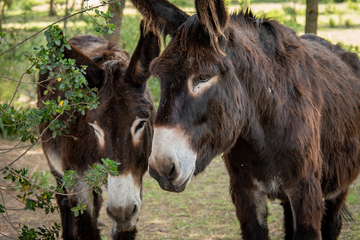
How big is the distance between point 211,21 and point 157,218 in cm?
341

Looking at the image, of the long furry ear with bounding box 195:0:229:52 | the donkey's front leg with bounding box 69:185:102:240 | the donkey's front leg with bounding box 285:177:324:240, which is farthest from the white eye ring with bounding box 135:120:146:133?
the donkey's front leg with bounding box 285:177:324:240

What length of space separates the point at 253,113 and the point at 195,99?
535 mm

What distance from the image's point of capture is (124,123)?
121 inches

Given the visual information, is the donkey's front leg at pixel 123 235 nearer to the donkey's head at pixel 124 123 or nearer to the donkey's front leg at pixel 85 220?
the donkey's front leg at pixel 85 220

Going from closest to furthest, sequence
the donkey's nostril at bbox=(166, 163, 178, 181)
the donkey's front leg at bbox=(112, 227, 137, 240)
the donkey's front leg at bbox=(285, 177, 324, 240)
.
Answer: the donkey's nostril at bbox=(166, 163, 178, 181) → the donkey's front leg at bbox=(285, 177, 324, 240) → the donkey's front leg at bbox=(112, 227, 137, 240)

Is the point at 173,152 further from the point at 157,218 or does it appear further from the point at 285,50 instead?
the point at 157,218

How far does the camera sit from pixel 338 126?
3.18m

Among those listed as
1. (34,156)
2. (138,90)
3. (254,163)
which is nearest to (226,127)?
(254,163)

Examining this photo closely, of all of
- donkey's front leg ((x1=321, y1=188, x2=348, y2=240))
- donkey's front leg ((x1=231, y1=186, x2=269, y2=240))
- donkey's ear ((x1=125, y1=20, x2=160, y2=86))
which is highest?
donkey's ear ((x1=125, y1=20, x2=160, y2=86))

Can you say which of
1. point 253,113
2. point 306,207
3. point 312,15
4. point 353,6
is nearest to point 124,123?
point 253,113

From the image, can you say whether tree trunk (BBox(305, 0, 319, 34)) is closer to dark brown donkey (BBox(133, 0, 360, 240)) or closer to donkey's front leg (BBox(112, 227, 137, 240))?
dark brown donkey (BBox(133, 0, 360, 240))

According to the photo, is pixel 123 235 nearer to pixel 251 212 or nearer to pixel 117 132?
pixel 117 132

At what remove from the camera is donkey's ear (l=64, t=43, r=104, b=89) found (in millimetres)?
3307

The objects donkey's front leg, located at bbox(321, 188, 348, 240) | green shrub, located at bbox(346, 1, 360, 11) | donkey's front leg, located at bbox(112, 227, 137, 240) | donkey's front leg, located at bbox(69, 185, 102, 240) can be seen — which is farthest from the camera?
green shrub, located at bbox(346, 1, 360, 11)
